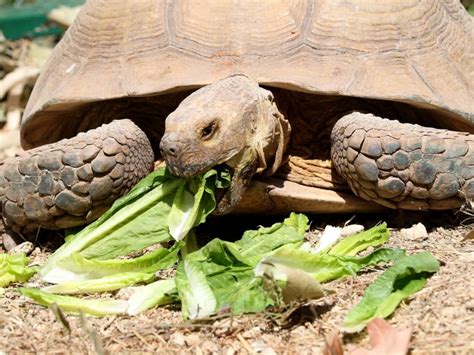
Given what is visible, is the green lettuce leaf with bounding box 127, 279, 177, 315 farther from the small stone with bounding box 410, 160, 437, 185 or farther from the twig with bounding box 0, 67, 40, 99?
the twig with bounding box 0, 67, 40, 99

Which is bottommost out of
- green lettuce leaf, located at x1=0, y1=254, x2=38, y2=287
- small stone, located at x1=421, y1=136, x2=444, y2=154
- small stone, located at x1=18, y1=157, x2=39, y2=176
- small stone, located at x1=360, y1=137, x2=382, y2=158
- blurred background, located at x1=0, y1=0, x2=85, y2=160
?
blurred background, located at x1=0, y1=0, x2=85, y2=160

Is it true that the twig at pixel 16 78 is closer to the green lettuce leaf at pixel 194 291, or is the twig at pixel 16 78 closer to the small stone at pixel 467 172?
the green lettuce leaf at pixel 194 291

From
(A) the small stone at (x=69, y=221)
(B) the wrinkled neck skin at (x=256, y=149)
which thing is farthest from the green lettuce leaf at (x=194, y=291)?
(A) the small stone at (x=69, y=221)

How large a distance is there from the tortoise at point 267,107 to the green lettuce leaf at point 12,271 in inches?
13.4

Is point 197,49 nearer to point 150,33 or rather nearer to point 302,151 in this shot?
point 150,33

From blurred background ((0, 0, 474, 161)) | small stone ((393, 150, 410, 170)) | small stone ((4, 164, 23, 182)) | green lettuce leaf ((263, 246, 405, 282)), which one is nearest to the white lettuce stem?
small stone ((4, 164, 23, 182))

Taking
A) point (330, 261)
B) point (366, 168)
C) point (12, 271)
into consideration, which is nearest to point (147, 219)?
point (12, 271)

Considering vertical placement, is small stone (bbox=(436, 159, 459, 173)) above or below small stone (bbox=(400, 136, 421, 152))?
below

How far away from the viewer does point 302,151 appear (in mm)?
4531

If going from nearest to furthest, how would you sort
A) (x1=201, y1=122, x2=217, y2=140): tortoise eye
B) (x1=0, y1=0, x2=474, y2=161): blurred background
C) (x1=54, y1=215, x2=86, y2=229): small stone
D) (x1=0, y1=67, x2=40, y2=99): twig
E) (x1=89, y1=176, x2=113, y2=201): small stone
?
(x1=201, y1=122, x2=217, y2=140): tortoise eye
(x1=89, y1=176, x2=113, y2=201): small stone
(x1=54, y1=215, x2=86, y2=229): small stone
(x1=0, y1=0, x2=474, y2=161): blurred background
(x1=0, y1=67, x2=40, y2=99): twig

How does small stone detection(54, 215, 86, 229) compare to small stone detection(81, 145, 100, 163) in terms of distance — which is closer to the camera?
small stone detection(81, 145, 100, 163)

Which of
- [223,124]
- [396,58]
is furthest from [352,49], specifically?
[223,124]

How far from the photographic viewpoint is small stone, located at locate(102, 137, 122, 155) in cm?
408

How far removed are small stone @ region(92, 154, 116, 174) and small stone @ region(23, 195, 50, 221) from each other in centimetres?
32
